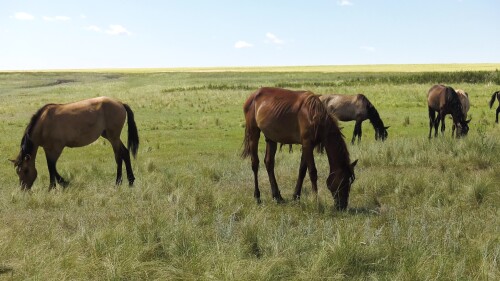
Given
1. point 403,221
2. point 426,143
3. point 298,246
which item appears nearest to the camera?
point 298,246

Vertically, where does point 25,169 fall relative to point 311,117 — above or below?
below

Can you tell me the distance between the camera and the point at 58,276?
4246 mm

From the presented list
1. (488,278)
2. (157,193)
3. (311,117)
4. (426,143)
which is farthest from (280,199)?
(426,143)

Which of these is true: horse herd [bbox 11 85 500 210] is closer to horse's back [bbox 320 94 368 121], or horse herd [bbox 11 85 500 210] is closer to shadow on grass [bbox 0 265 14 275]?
shadow on grass [bbox 0 265 14 275]

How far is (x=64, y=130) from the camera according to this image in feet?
32.0

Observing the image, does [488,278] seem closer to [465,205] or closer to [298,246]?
[298,246]

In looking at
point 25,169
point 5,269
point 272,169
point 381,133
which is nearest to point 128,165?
point 25,169

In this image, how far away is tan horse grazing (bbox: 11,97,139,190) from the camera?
9.43 metres

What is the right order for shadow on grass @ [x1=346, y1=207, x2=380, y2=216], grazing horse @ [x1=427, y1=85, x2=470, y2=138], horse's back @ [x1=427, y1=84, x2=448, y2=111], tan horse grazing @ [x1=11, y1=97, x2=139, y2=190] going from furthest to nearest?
1. horse's back @ [x1=427, y1=84, x2=448, y2=111]
2. grazing horse @ [x1=427, y1=85, x2=470, y2=138]
3. tan horse grazing @ [x1=11, y1=97, x2=139, y2=190]
4. shadow on grass @ [x1=346, y1=207, x2=380, y2=216]

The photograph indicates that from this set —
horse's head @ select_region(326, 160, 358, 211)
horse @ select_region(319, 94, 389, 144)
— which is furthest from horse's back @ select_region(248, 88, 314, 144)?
horse @ select_region(319, 94, 389, 144)

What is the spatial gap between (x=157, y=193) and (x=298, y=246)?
4182mm

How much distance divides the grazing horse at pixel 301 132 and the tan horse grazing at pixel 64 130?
10.1 ft

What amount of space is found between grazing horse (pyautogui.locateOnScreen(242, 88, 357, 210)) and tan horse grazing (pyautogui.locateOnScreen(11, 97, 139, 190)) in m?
3.07

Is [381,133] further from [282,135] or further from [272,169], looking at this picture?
[282,135]
